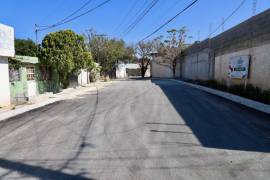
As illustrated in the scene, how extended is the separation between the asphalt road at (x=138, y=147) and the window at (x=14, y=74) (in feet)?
21.5

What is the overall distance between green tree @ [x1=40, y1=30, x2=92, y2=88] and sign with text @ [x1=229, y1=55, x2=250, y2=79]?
12.6 metres

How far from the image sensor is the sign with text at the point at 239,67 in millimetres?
16875

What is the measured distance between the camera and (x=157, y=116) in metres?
10.1

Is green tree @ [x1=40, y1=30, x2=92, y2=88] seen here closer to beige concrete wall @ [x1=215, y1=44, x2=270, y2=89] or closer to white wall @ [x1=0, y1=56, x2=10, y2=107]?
white wall @ [x1=0, y1=56, x2=10, y2=107]

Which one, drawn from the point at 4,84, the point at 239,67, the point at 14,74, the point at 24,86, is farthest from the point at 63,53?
the point at 239,67

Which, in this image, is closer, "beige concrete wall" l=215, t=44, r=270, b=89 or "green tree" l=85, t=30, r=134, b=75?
"beige concrete wall" l=215, t=44, r=270, b=89

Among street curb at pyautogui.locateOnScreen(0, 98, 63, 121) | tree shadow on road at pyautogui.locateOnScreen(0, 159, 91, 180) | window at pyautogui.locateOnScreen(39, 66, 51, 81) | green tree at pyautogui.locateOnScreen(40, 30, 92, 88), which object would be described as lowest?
street curb at pyautogui.locateOnScreen(0, 98, 63, 121)

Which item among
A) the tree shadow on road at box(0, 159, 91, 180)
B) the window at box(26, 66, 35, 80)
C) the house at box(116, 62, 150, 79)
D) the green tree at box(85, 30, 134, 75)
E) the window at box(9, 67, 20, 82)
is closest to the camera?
the tree shadow on road at box(0, 159, 91, 180)

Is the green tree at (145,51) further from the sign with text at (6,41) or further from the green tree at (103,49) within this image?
the sign with text at (6,41)

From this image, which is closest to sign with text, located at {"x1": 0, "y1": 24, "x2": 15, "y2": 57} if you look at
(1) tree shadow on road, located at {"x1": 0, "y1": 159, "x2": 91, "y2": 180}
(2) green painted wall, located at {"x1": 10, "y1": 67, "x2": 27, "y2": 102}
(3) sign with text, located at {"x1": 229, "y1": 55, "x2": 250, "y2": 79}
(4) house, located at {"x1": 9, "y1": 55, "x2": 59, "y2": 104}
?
(4) house, located at {"x1": 9, "y1": 55, "x2": 59, "y2": 104}

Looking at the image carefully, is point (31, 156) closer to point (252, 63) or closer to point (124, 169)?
point (124, 169)

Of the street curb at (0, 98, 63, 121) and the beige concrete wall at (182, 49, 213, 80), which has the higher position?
the beige concrete wall at (182, 49, 213, 80)

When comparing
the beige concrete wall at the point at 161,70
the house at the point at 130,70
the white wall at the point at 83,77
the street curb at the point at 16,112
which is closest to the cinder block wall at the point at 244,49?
the street curb at the point at 16,112

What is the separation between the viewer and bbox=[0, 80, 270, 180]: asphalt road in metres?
4.79
